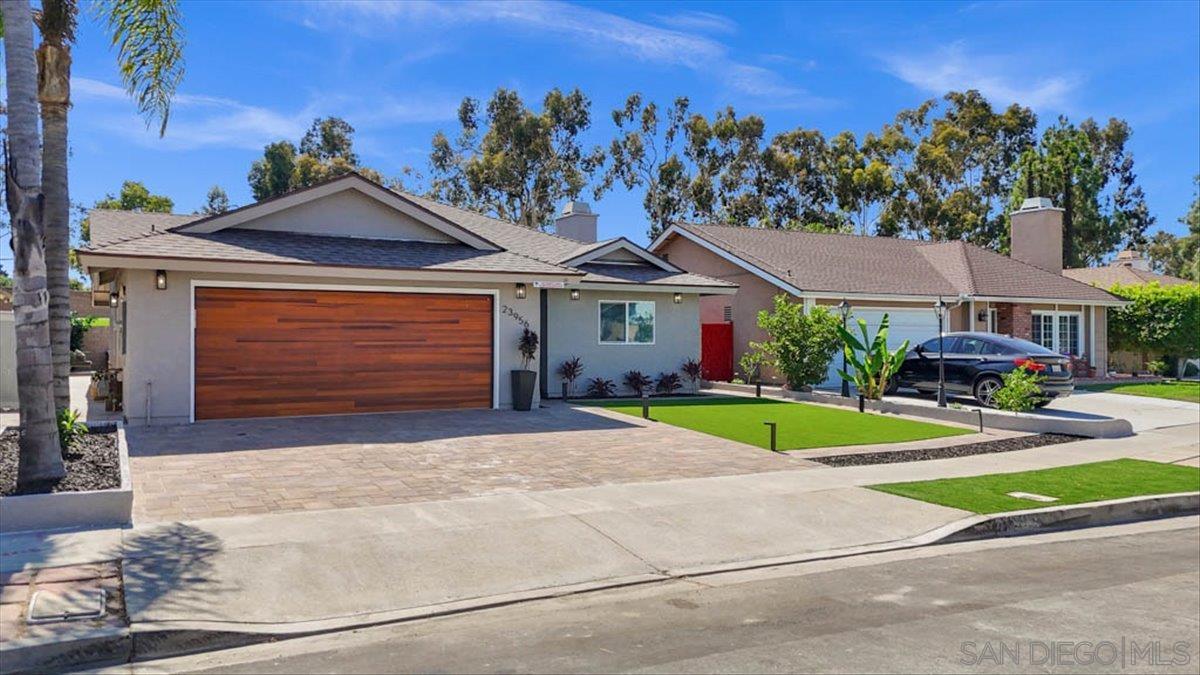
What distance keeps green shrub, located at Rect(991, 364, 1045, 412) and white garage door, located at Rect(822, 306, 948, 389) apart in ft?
21.8

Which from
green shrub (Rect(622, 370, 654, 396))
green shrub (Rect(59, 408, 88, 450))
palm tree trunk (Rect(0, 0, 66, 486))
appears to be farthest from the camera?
A: green shrub (Rect(622, 370, 654, 396))

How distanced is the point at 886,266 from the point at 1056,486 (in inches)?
712

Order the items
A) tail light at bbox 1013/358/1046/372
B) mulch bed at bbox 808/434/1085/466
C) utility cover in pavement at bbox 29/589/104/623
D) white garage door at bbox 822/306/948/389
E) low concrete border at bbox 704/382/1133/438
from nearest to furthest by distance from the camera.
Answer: utility cover in pavement at bbox 29/589/104/623
mulch bed at bbox 808/434/1085/466
low concrete border at bbox 704/382/1133/438
tail light at bbox 1013/358/1046/372
white garage door at bbox 822/306/948/389

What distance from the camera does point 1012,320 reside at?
90.0 ft

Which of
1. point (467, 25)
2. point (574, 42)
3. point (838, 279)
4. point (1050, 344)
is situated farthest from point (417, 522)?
point (1050, 344)

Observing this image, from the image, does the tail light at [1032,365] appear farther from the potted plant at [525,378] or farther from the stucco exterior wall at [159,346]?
the stucco exterior wall at [159,346]

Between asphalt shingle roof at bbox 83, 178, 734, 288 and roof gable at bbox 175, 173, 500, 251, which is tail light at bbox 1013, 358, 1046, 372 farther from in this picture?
roof gable at bbox 175, 173, 500, 251

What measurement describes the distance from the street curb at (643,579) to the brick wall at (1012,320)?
17870 millimetres

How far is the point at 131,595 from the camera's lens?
19.9 ft

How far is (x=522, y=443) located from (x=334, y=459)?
2.96m

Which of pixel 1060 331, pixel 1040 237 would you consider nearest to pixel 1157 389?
pixel 1060 331

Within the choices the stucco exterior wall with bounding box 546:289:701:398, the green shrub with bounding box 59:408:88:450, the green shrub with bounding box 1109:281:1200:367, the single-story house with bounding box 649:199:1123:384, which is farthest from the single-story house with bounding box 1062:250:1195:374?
the green shrub with bounding box 59:408:88:450

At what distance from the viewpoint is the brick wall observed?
27406 mm
